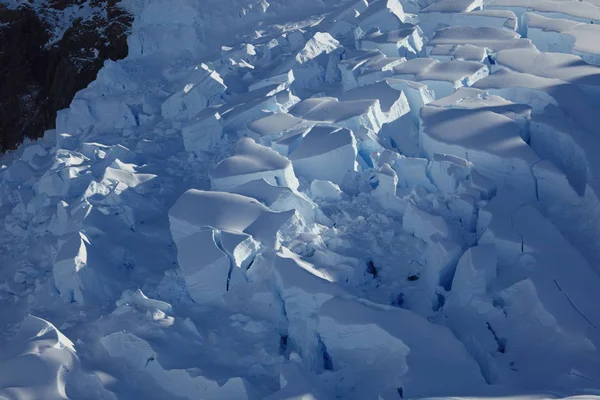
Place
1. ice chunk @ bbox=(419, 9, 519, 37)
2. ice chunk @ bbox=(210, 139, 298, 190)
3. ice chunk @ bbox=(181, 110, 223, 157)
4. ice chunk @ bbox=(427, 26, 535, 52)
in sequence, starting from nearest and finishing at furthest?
ice chunk @ bbox=(210, 139, 298, 190) < ice chunk @ bbox=(181, 110, 223, 157) < ice chunk @ bbox=(427, 26, 535, 52) < ice chunk @ bbox=(419, 9, 519, 37)

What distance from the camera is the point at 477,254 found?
218 inches

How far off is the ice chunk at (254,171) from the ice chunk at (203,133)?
177 centimetres

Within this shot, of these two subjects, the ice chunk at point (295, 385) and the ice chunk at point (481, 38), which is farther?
the ice chunk at point (481, 38)

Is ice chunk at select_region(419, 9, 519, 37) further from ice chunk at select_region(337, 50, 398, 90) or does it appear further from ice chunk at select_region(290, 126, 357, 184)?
ice chunk at select_region(290, 126, 357, 184)

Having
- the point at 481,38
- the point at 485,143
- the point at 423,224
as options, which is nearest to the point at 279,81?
the point at 481,38

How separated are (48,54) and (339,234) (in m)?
13.0

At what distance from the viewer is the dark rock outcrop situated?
16.0 m

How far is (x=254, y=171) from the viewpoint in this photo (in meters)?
7.11

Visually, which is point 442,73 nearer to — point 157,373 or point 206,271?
point 206,271

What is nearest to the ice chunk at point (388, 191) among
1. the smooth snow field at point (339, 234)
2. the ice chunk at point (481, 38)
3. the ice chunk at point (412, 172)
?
the smooth snow field at point (339, 234)

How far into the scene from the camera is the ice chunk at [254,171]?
23.1ft

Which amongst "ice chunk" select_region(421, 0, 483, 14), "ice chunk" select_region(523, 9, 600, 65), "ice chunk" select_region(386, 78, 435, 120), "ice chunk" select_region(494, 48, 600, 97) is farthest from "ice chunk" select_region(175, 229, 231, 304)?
"ice chunk" select_region(421, 0, 483, 14)

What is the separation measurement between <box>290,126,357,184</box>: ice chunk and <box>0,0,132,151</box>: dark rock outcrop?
9.98 m

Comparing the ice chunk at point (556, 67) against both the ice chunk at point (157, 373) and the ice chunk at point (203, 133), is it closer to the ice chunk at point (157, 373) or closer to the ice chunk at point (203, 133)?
the ice chunk at point (203, 133)
